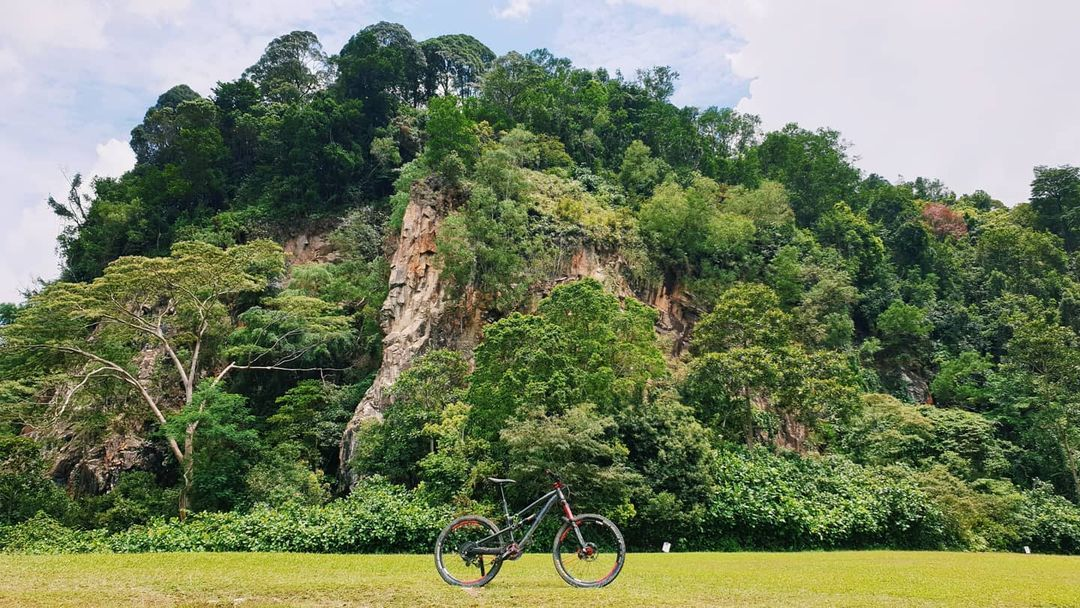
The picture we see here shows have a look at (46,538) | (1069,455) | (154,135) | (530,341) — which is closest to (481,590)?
(530,341)

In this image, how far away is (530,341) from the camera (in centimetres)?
1673

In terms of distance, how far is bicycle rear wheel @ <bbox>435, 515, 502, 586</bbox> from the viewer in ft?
19.1

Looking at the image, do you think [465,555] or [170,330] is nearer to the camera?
[465,555]

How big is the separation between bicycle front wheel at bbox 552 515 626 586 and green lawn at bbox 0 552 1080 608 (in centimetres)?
17

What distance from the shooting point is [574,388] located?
52.7ft

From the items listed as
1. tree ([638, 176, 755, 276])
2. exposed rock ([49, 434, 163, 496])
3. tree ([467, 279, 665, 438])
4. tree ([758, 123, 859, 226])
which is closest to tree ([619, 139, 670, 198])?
tree ([638, 176, 755, 276])

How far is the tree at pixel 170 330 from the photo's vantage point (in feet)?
63.0

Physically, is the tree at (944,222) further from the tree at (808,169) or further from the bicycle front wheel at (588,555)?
the bicycle front wheel at (588,555)

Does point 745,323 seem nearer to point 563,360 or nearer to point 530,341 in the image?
point 563,360

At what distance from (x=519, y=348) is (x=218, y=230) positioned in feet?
68.4

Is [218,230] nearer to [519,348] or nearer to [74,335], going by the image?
[74,335]

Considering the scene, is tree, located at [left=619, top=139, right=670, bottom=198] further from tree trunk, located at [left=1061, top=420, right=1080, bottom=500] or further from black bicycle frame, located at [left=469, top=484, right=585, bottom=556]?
black bicycle frame, located at [left=469, top=484, right=585, bottom=556]

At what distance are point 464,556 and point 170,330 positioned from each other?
23.6 m

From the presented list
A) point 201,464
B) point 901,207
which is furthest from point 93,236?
point 901,207
